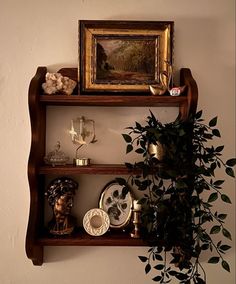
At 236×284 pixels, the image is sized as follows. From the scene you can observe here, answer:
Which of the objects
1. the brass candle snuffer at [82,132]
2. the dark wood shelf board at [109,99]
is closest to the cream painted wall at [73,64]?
the brass candle snuffer at [82,132]

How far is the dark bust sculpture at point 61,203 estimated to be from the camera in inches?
39.7

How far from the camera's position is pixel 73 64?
1.14m

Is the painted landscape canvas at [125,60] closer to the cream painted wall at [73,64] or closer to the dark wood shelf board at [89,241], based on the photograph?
the cream painted wall at [73,64]

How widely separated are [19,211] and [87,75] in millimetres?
617

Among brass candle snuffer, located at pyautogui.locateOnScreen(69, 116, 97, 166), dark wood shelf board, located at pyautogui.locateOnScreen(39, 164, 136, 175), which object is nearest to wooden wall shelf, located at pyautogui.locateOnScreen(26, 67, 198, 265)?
dark wood shelf board, located at pyautogui.locateOnScreen(39, 164, 136, 175)

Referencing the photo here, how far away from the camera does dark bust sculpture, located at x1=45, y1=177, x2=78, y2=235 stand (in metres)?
1.01

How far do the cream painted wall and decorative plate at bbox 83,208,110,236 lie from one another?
13 centimetres

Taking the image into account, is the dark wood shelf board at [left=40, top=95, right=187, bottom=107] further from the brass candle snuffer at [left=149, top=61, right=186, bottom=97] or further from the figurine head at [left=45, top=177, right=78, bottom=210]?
the figurine head at [left=45, top=177, right=78, bottom=210]

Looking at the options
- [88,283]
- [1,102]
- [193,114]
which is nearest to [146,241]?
[88,283]

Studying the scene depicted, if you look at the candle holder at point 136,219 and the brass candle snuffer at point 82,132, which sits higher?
the brass candle snuffer at point 82,132

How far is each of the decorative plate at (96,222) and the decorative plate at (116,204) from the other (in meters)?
0.05

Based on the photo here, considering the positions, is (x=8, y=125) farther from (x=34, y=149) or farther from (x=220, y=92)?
(x=220, y=92)

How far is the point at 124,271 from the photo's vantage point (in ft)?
3.67

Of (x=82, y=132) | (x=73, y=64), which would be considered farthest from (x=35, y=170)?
(x=73, y=64)
